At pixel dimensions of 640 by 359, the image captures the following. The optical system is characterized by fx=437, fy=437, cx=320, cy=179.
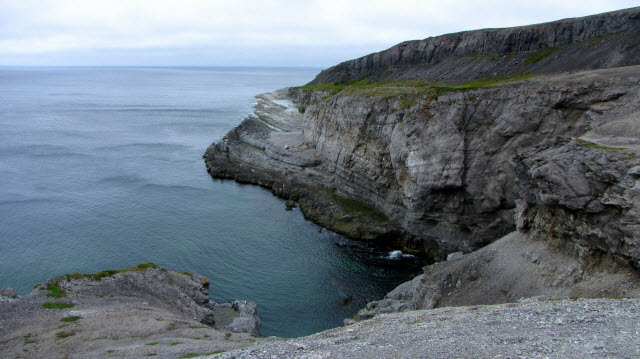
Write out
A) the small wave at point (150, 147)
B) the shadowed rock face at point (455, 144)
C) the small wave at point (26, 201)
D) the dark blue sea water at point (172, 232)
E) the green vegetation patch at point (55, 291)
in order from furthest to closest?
the small wave at point (150, 147) → the small wave at point (26, 201) → the dark blue sea water at point (172, 232) → the shadowed rock face at point (455, 144) → the green vegetation patch at point (55, 291)

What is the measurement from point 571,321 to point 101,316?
28.5 meters

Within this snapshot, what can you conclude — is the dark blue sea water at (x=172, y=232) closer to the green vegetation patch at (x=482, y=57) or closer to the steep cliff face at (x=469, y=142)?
the steep cliff face at (x=469, y=142)

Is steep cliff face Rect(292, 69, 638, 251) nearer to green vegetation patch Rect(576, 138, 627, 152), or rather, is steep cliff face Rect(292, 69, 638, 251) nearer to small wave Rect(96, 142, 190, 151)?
green vegetation patch Rect(576, 138, 627, 152)

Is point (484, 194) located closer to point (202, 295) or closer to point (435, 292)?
point (435, 292)

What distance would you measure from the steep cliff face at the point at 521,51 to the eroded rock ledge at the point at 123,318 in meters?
50.8

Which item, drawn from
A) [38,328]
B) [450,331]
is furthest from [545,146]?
[38,328]

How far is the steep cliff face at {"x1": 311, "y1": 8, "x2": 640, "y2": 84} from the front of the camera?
53969mm

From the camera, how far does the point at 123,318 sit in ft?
98.2

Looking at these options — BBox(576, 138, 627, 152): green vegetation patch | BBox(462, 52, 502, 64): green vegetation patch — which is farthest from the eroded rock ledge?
BBox(462, 52, 502, 64): green vegetation patch

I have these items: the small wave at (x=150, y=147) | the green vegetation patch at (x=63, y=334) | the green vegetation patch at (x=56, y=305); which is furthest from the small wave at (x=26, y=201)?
the green vegetation patch at (x=63, y=334)

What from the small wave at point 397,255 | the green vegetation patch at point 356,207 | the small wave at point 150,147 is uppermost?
the small wave at point 150,147

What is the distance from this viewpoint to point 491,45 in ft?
255

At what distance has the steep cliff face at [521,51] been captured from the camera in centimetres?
5397

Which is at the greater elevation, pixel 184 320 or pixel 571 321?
pixel 571 321
